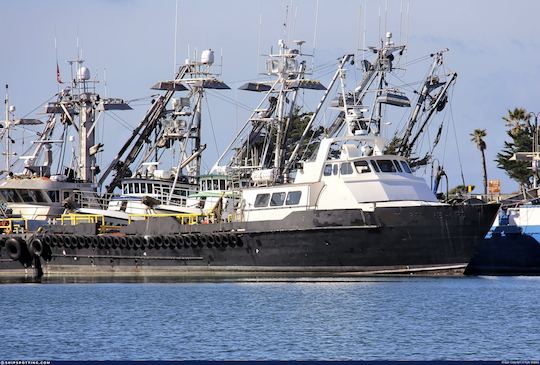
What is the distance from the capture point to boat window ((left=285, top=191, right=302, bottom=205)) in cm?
5612

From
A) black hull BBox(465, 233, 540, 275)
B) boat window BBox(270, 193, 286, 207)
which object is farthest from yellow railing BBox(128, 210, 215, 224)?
black hull BBox(465, 233, 540, 275)

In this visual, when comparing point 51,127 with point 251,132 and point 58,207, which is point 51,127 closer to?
point 58,207

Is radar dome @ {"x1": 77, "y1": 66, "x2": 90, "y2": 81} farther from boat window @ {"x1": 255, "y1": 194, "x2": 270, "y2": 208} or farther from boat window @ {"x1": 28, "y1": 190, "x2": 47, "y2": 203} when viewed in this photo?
boat window @ {"x1": 255, "y1": 194, "x2": 270, "y2": 208}

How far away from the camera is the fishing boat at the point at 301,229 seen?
5353 cm

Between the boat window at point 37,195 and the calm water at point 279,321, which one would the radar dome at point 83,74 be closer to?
the boat window at point 37,195

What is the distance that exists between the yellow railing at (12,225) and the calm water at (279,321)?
11.0 metres

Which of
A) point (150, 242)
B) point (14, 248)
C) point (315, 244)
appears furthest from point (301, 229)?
point (14, 248)

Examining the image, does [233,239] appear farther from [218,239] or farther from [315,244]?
[315,244]

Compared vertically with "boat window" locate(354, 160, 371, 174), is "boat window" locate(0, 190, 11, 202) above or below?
below

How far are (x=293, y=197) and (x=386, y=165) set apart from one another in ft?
14.3

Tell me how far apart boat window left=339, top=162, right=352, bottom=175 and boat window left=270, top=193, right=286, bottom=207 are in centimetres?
305

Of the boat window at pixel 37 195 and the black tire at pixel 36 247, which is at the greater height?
the boat window at pixel 37 195

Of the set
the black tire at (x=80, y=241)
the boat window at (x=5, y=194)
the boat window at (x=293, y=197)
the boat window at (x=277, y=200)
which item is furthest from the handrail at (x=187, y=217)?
the boat window at (x=5, y=194)

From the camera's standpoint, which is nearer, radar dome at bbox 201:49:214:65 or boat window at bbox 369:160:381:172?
boat window at bbox 369:160:381:172
